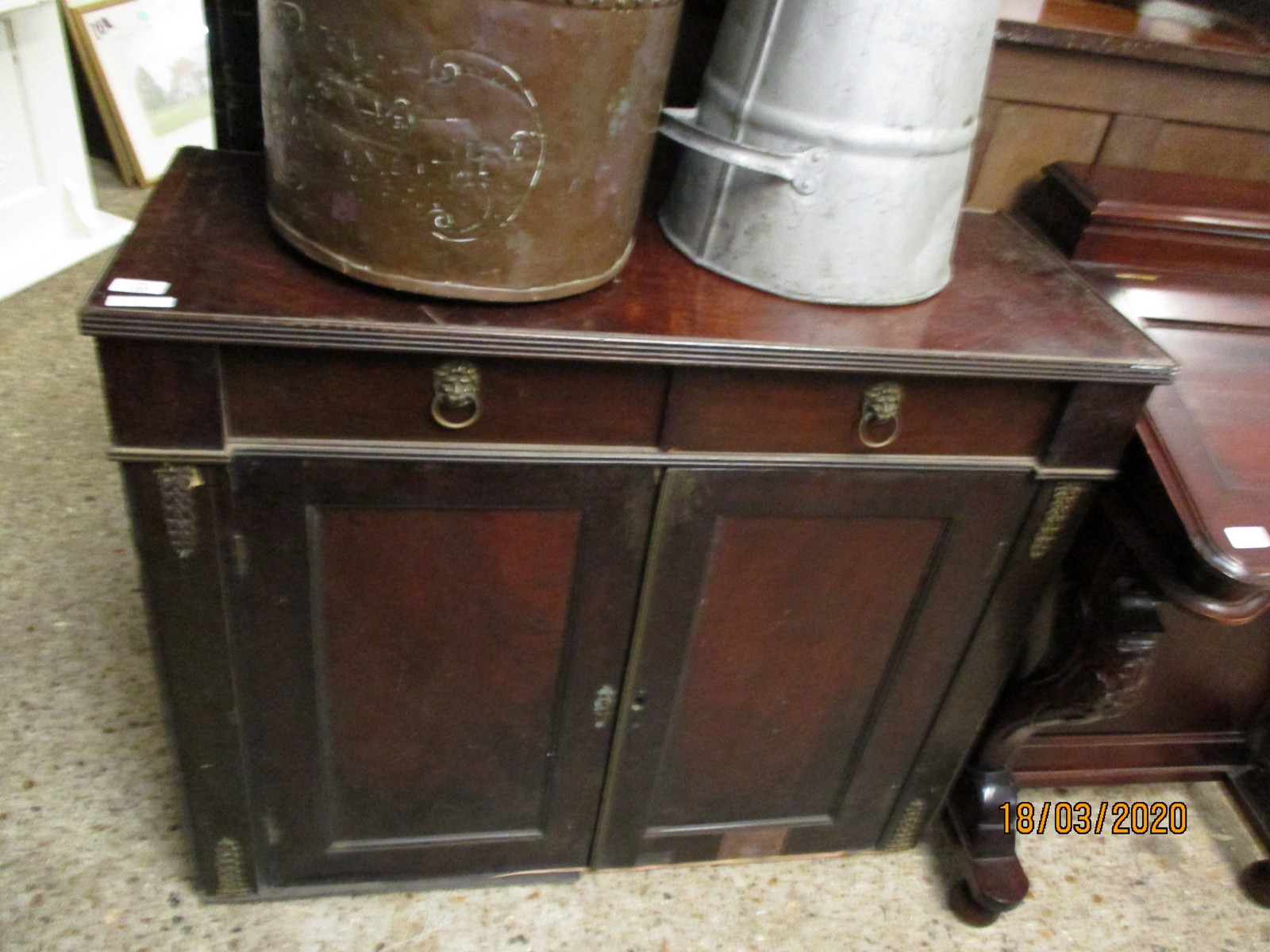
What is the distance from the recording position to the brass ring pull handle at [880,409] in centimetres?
98

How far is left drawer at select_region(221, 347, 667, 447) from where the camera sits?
0.88 m

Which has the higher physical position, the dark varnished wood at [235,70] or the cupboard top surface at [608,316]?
the dark varnished wood at [235,70]

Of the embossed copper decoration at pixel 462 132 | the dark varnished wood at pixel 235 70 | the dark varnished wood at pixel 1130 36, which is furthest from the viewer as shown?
the dark varnished wood at pixel 1130 36

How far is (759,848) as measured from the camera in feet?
4.68

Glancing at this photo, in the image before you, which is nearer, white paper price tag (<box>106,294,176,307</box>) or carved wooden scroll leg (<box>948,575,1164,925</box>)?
white paper price tag (<box>106,294,176,307</box>)

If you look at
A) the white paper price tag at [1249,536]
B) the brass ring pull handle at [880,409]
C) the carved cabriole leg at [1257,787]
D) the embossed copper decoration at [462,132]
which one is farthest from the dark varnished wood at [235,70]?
the carved cabriole leg at [1257,787]

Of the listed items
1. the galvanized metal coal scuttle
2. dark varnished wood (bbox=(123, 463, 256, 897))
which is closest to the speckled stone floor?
dark varnished wood (bbox=(123, 463, 256, 897))

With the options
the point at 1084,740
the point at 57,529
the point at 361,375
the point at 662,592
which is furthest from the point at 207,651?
the point at 1084,740

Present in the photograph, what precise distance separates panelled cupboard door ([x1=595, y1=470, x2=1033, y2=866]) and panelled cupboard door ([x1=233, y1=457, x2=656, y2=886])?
6 centimetres

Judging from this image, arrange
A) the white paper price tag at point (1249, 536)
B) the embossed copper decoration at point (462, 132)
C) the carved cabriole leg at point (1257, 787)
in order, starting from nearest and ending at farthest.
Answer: the embossed copper decoration at point (462, 132) → the white paper price tag at point (1249, 536) → the carved cabriole leg at point (1257, 787)

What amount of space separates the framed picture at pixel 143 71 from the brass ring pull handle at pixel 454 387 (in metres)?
2.56
